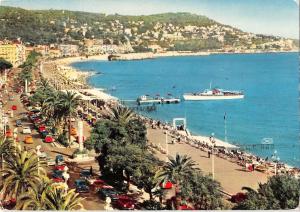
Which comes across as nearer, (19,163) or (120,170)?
(19,163)

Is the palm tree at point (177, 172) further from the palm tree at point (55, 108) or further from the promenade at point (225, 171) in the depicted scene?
the palm tree at point (55, 108)

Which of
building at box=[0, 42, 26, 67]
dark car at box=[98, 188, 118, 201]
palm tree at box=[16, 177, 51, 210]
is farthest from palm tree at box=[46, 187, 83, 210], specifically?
building at box=[0, 42, 26, 67]

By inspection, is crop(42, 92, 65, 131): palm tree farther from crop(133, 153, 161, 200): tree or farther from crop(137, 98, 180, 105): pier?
crop(137, 98, 180, 105): pier

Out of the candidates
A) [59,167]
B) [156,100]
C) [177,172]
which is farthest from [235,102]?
[177,172]

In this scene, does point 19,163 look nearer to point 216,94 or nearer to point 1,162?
point 1,162

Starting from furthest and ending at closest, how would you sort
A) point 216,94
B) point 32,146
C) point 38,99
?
point 216,94, point 38,99, point 32,146

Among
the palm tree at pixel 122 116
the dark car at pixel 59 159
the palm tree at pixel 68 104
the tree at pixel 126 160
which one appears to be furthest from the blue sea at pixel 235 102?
the tree at pixel 126 160

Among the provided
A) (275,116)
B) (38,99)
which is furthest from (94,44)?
(38,99)
